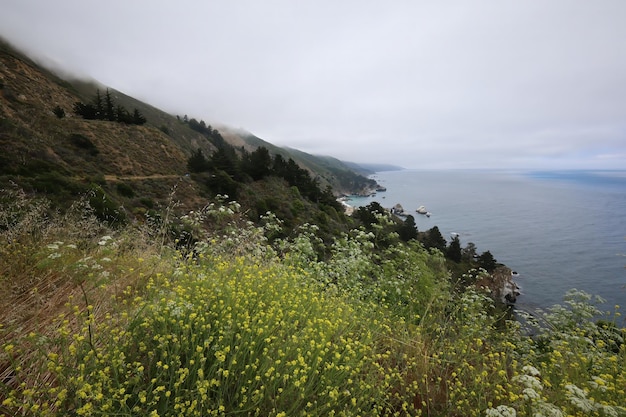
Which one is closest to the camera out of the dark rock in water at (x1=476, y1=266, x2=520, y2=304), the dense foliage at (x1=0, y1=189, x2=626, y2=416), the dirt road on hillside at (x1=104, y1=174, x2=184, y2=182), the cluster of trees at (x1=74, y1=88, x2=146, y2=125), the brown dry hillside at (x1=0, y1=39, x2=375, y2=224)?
the dense foliage at (x1=0, y1=189, x2=626, y2=416)

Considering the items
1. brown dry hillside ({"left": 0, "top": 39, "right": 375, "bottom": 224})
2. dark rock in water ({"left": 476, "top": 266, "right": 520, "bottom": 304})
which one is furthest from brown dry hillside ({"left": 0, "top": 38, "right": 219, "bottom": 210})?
dark rock in water ({"left": 476, "top": 266, "right": 520, "bottom": 304})

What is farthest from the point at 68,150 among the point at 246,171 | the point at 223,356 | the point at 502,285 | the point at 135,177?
the point at 502,285

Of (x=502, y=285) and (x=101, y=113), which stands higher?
(x=101, y=113)

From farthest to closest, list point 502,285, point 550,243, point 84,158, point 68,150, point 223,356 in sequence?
point 550,243
point 502,285
point 84,158
point 68,150
point 223,356

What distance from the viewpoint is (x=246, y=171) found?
39.5 m

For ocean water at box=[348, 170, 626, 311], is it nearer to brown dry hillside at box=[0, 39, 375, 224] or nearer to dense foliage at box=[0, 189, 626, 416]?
dense foliage at box=[0, 189, 626, 416]

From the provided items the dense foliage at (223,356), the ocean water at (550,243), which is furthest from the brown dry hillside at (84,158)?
the ocean water at (550,243)

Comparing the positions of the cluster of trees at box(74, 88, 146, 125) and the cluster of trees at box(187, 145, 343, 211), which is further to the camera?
the cluster of trees at box(74, 88, 146, 125)

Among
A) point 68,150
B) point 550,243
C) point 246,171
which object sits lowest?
point 550,243

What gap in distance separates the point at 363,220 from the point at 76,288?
33331 millimetres

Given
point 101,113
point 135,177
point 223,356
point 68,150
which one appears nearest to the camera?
point 223,356

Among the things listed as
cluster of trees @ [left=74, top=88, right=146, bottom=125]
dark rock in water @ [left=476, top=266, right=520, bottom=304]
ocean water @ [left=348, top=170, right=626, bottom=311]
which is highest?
cluster of trees @ [left=74, top=88, right=146, bottom=125]

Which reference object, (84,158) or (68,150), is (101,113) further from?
(84,158)

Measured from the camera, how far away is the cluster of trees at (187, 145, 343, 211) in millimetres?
32353
